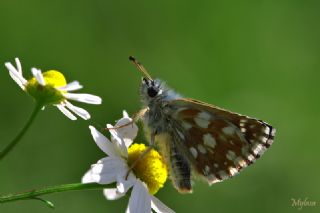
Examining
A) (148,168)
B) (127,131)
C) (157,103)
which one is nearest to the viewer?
(148,168)

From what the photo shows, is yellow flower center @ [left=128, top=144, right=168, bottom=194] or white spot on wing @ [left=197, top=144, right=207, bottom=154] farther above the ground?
white spot on wing @ [left=197, top=144, right=207, bottom=154]

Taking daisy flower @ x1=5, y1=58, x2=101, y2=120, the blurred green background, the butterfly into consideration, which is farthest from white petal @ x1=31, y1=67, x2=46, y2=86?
the blurred green background

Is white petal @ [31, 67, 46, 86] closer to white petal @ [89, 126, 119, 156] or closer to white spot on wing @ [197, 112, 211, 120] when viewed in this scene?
white petal @ [89, 126, 119, 156]

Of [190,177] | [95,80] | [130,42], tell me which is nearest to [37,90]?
[190,177]

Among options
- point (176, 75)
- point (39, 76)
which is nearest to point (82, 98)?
point (39, 76)

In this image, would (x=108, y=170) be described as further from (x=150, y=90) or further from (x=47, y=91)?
(x=150, y=90)

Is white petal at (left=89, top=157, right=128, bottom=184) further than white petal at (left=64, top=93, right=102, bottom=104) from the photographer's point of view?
No

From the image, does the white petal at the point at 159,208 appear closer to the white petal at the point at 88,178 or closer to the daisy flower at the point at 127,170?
the daisy flower at the point at 127,170

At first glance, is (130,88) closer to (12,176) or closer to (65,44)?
(65,44)
